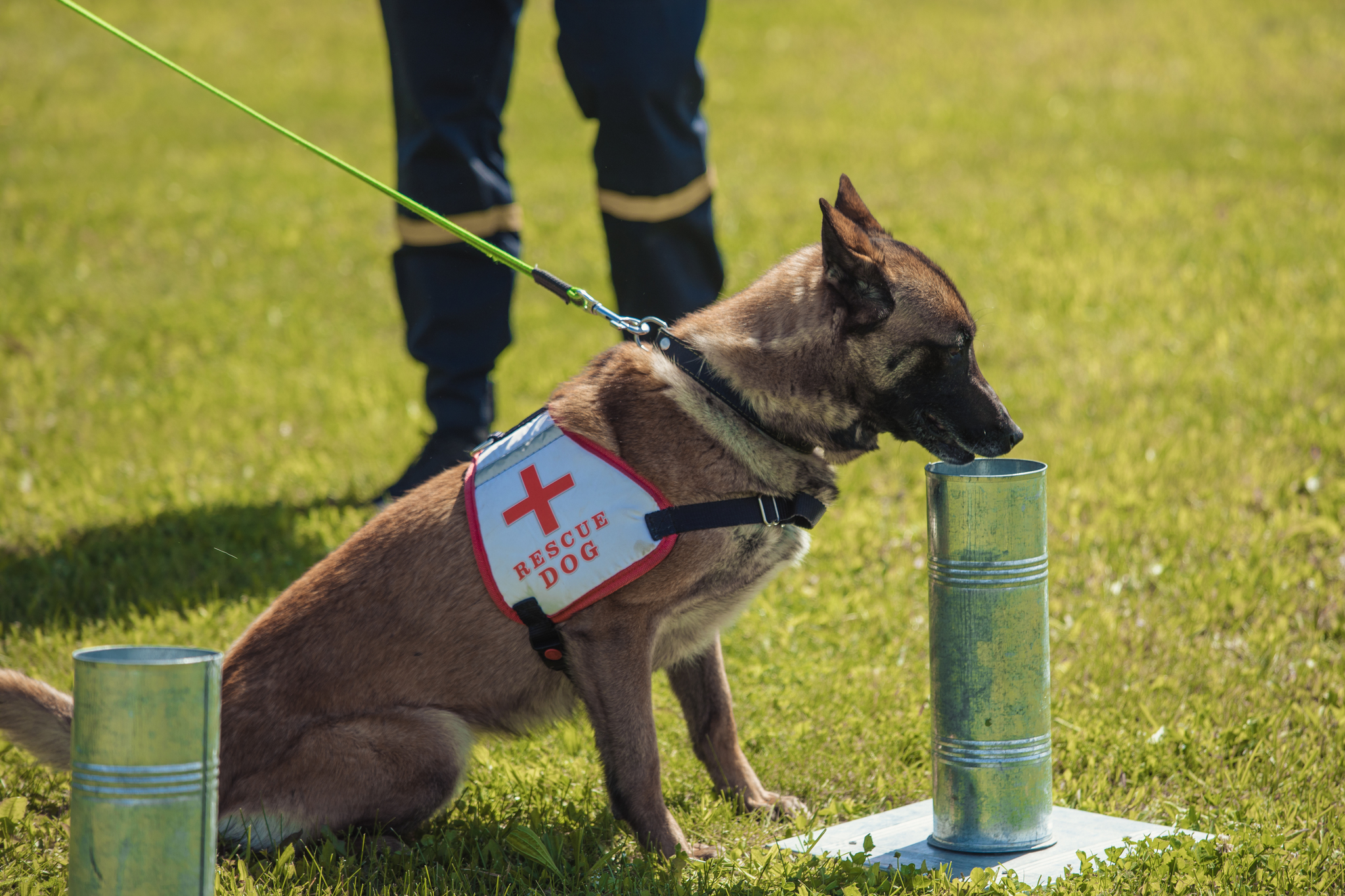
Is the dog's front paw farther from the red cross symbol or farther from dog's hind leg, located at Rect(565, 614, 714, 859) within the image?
the red cross symbol

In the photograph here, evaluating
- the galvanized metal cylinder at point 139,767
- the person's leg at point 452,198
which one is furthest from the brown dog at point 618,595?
the person's leg at point 452,198

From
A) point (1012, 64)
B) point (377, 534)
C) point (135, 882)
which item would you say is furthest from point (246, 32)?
point (135, 882)

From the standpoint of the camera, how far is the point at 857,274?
2.62 m

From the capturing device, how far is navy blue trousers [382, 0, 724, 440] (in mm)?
4020

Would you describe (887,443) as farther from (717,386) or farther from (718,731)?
(717,386)

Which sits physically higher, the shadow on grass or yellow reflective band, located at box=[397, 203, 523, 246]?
yellow reflective band, located at box=[397, 203, 523, 246]

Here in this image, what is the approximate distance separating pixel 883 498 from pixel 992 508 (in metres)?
2.64

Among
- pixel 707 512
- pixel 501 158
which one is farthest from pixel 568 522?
pixel 501 158

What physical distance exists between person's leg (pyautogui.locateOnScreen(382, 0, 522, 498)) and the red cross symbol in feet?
6.67

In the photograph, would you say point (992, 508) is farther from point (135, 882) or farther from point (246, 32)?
point (246, 32)

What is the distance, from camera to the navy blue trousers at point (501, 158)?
13.2 ft

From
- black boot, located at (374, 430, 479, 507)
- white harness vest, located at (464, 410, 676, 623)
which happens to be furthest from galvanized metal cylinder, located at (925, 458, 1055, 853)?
black boot, located at (374, 430, 479, 507)

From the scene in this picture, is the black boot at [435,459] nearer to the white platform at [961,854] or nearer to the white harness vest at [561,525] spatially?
the white harness vest at [561,525]

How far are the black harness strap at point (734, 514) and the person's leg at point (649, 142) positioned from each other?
1563mm
